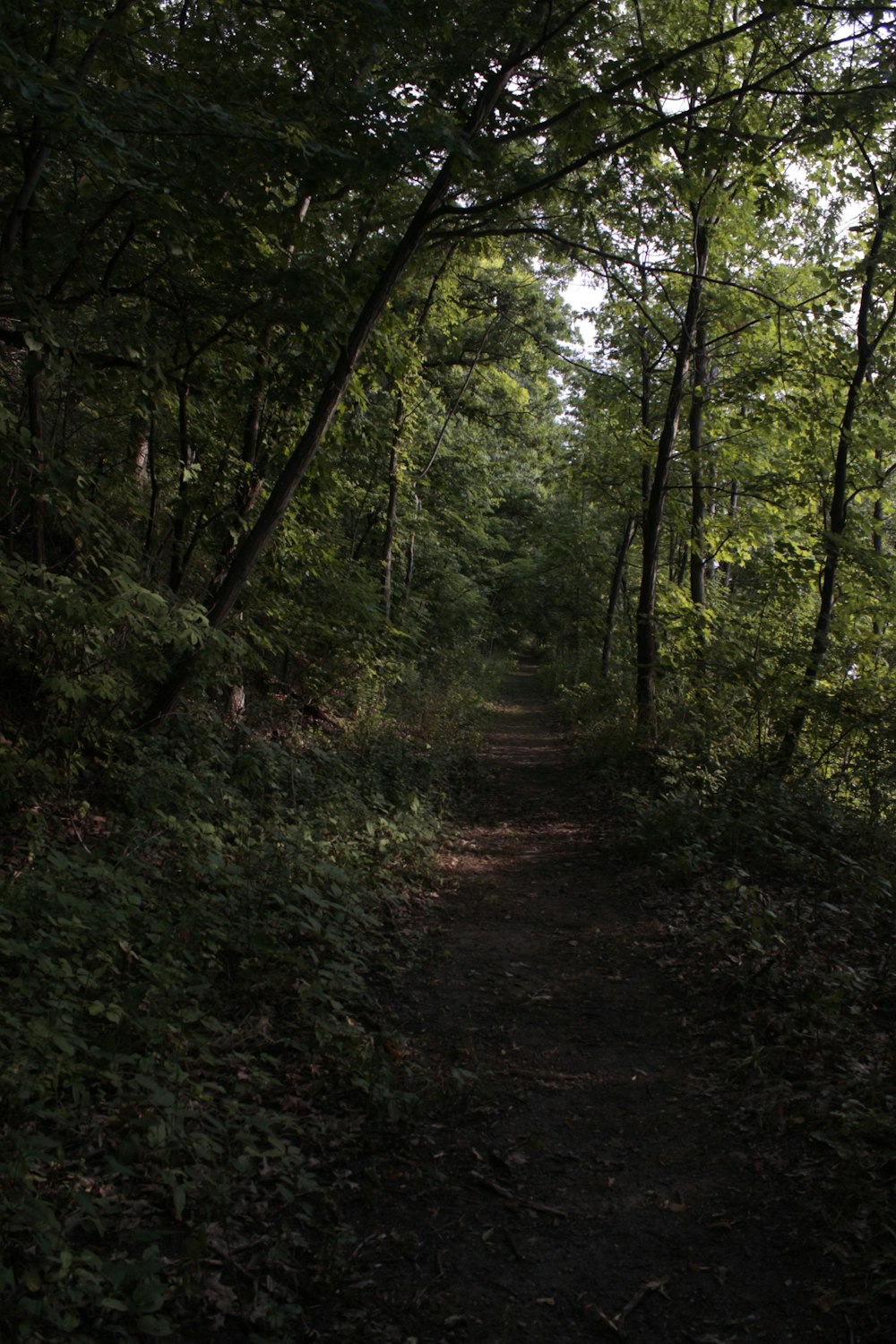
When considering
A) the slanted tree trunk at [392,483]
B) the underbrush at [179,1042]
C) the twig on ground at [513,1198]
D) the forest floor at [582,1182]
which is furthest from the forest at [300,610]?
the slanted tree trunk at [392,483]

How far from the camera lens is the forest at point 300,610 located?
3484 millimetres

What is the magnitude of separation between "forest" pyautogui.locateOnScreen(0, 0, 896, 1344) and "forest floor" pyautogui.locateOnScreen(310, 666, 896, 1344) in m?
0.22

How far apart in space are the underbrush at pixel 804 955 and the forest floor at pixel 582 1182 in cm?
12

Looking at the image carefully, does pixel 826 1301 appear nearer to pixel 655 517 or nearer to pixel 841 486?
pixel 841 486

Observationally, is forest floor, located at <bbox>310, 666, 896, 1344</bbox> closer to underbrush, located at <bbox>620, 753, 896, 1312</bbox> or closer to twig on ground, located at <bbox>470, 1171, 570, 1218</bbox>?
twig on ground, located at <bbox>470, 1171, 570, 1218</bbox>

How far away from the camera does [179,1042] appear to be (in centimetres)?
397

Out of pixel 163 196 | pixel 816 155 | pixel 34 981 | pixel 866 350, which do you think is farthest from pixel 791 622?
pixel 34 981

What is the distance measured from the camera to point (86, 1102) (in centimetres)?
331

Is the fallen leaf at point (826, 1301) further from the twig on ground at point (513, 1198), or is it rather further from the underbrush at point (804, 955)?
the twig on ground at point (513, 1198)

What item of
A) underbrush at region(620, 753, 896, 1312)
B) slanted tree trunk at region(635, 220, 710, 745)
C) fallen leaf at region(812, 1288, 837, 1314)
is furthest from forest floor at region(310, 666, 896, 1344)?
slanted tree trunk at region(635, 220, 710, 745)

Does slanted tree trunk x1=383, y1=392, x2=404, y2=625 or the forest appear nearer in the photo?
the forest

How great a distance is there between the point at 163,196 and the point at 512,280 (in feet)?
41.1

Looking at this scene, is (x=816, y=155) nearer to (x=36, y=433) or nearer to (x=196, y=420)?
(x=196, y=420)

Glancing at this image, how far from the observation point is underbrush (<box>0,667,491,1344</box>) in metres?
2.74
